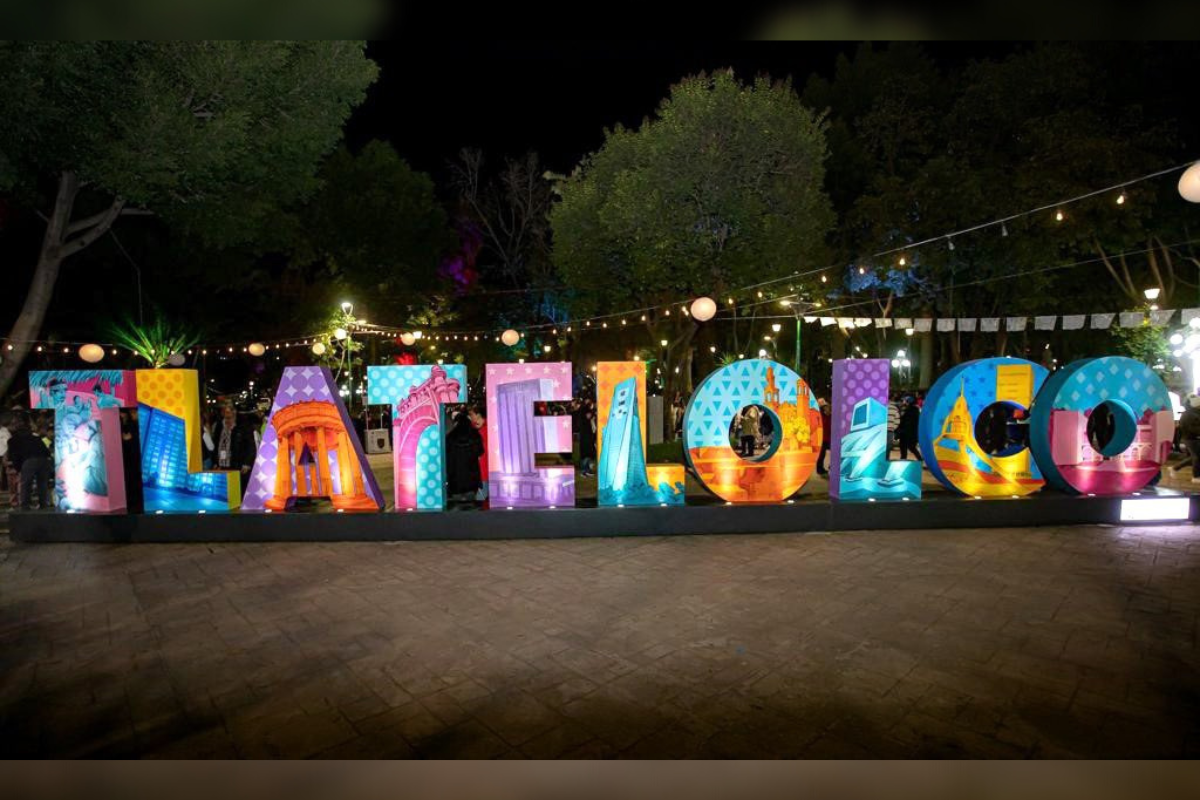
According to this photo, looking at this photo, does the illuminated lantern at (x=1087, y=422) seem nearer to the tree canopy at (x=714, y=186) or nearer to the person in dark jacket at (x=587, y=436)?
the person in dark jacket at (x=587, y=436)

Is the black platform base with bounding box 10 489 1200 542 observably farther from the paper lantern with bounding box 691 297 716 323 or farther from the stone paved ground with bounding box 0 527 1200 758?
the paper lantern with bounding box 691 297 716 323

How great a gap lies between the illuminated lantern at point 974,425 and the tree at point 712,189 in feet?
28.0

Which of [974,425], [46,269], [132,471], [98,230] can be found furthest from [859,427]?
[46,269]

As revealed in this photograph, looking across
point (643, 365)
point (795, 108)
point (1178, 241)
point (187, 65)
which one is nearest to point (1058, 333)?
point (1178, 241)

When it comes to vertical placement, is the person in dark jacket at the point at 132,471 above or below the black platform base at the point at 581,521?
above

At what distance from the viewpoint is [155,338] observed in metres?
21.3

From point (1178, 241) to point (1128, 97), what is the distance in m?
4.87

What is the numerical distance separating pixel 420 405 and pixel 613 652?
15.1 feet

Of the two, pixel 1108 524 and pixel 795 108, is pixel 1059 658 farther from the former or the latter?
pixel 795 108

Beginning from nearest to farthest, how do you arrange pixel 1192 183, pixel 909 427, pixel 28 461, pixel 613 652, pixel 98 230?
pixel 613 652 < pixel 1192 183 < pixel 28 461 < pixel 98 230 < pixel 909 427

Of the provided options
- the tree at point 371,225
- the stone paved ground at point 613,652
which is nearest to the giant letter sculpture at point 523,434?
the stone paved ground at point 613,652

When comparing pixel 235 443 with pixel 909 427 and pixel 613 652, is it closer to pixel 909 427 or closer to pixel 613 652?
pixel 613 652

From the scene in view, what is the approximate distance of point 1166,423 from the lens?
8703mm

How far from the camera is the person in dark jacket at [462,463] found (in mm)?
8875
